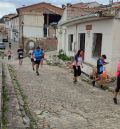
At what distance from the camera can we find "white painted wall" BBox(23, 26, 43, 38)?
57812 millimetres

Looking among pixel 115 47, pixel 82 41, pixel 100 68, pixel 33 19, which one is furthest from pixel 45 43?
pixel 100 68

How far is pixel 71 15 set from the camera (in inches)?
1218

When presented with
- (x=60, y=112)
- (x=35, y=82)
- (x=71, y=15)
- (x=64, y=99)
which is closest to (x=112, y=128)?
(x=60, y=112)

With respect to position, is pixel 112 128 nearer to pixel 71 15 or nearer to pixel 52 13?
pixel 71 15

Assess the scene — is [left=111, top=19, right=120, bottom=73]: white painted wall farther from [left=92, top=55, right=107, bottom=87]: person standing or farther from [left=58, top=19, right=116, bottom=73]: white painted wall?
[left=92, top=55, right=107, bottom=87]: person standing

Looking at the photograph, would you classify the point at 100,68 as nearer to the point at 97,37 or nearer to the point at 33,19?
the point at 97,37

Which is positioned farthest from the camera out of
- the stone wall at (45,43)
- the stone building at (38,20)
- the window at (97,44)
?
the stone building at (38,20)

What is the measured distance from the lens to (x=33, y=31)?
191ft

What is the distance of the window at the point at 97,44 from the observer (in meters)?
20.0

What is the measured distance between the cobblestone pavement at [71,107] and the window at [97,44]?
5386mm

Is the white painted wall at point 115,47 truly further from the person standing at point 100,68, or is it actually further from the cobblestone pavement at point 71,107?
the cobblestone pavement at point 71,107

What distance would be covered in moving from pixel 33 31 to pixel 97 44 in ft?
126

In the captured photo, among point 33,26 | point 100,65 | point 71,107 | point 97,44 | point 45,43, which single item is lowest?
point 45,43

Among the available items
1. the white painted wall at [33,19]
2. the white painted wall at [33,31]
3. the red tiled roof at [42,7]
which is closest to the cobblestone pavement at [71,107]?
the red tiled roof at [42,7]
